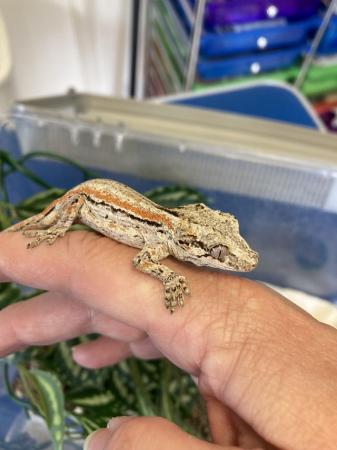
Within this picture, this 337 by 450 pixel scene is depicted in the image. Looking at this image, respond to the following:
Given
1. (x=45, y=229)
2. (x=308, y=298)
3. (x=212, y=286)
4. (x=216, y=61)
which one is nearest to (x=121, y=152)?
(x=45, y=229)

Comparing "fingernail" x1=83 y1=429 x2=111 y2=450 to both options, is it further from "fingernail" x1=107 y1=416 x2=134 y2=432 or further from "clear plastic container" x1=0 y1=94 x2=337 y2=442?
"clear plastic container" x1=0 y1=94 x2=337 y2=442

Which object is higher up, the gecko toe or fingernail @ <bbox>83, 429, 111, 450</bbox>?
the gecko toe

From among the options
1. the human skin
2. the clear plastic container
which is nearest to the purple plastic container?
the clear plastic container

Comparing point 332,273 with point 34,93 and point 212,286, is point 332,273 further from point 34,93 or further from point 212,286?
point 34,93

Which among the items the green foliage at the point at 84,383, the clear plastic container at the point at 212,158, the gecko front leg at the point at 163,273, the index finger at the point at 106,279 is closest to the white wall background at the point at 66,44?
the clear plastic container at the point at 212,158

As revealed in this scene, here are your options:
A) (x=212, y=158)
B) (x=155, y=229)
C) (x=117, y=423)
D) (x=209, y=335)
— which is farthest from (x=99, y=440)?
(x=212, y=158)

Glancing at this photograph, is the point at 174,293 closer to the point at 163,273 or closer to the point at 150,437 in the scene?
the point at 163,273

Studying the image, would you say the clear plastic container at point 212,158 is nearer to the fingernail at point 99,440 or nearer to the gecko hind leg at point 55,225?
the gecko hind leg at point 55,225
